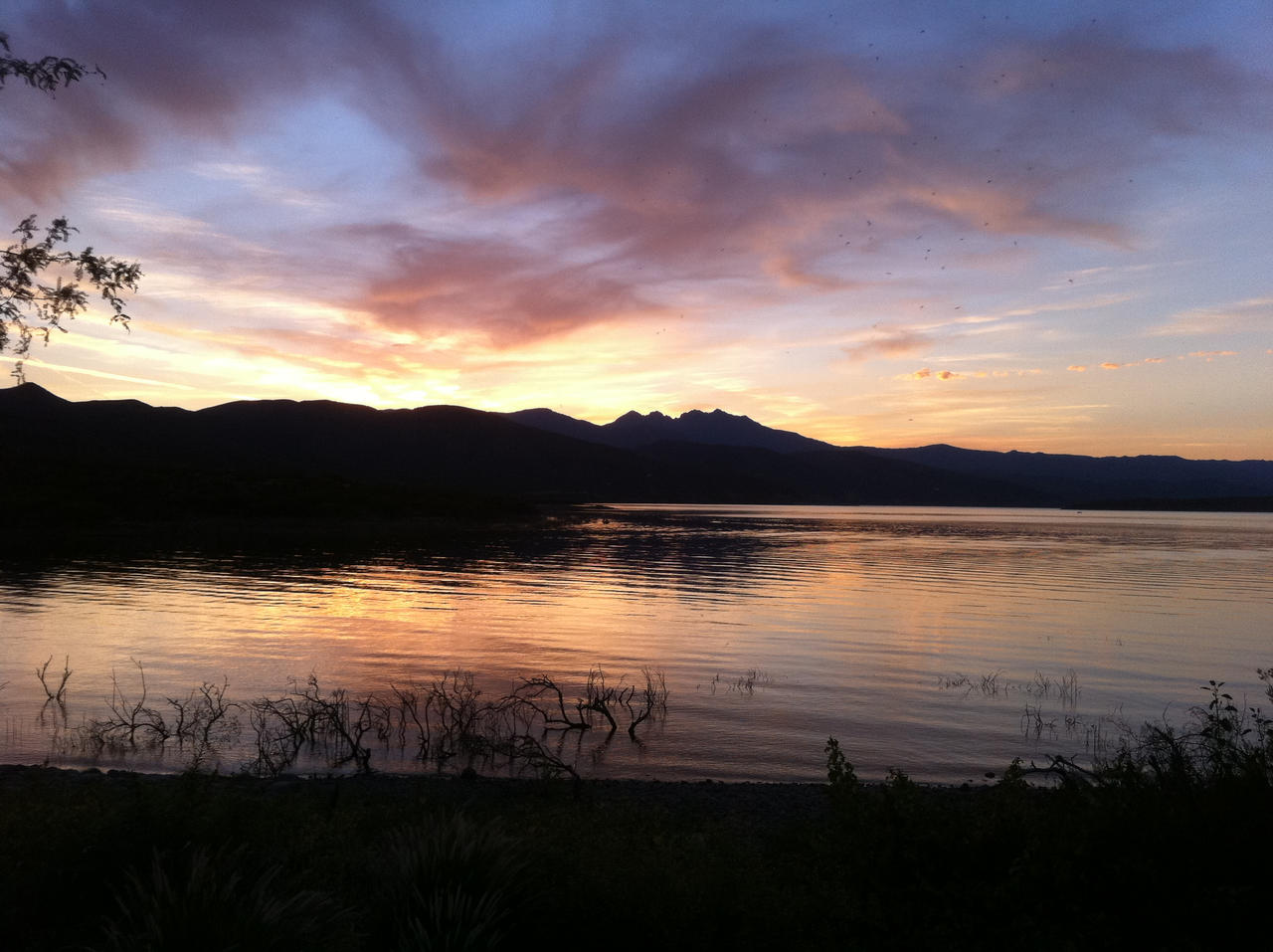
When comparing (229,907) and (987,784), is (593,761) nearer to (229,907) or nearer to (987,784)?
(987,784)

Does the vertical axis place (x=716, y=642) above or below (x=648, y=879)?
below

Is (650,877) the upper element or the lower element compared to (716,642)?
upper

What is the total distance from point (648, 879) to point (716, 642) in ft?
79.7

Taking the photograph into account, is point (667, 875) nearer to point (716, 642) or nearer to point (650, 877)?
point (650, 877)

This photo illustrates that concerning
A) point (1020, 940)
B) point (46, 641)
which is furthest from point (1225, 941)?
point (46, 641)

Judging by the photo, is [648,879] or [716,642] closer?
[648,879]

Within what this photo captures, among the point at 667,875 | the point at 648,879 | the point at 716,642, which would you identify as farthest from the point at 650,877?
the point at 716,642

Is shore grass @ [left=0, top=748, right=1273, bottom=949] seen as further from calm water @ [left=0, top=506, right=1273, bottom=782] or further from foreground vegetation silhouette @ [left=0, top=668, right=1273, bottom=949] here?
calm water @ [left=0, top=506, right=1273, bottom=782]

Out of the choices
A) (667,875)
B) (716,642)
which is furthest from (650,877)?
(716,642)

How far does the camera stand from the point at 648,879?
746 centimetres

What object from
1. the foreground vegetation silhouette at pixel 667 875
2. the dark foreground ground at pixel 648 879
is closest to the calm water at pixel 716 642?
Result: the foreground vegetation silhouette at pixel 667 875

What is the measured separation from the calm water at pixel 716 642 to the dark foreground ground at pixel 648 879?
7.73m

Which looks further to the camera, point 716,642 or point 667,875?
point 716,642

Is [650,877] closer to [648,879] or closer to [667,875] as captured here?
[648,879]
